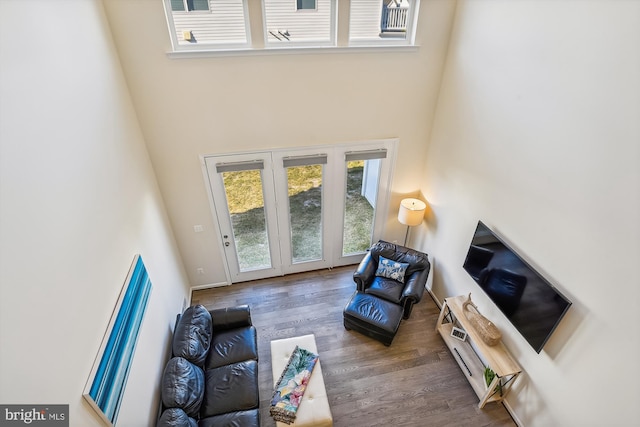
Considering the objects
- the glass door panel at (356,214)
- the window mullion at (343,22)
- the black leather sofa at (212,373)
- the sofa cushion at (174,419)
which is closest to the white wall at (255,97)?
the window mullion at (343,22)

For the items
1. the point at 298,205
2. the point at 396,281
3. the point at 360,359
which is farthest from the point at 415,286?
the point at 298,205

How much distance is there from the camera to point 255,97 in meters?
3.88

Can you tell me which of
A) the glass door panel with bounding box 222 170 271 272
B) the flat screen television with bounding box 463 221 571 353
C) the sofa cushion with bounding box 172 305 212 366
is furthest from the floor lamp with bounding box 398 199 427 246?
the sofa cushion with bounding box 172 305 212 366

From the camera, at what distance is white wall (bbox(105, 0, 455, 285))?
3.49 meters

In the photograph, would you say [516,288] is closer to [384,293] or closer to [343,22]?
[384,293]

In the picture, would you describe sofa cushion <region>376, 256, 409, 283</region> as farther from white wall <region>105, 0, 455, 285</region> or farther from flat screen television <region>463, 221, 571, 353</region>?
white wall <region>105, 0, 455, 285</region>

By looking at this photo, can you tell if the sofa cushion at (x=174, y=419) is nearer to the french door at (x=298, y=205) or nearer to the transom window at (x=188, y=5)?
the french door at (x=298, y=205)

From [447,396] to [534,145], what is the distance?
117 inches

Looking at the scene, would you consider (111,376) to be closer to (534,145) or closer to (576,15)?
(534,145)

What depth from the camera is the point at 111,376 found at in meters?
2.33

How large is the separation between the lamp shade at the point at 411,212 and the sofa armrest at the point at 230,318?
2.60 meters

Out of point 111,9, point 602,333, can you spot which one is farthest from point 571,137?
point 111,9

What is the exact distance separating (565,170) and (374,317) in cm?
271

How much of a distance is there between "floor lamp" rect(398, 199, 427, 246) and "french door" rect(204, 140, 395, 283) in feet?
1.26
